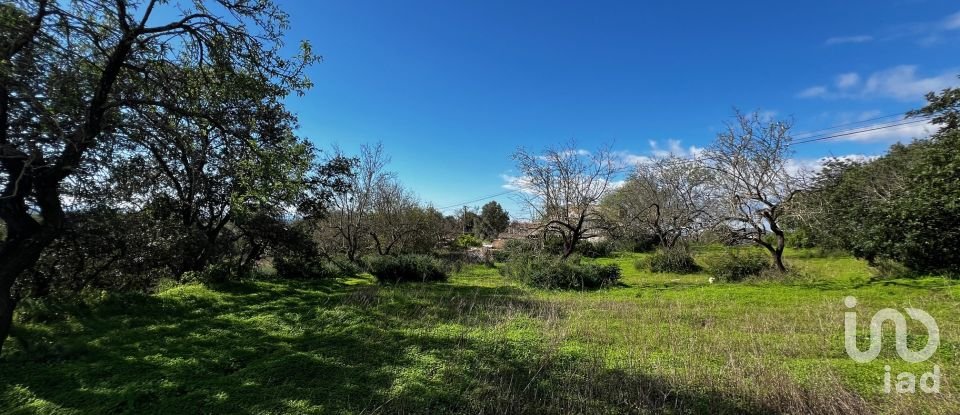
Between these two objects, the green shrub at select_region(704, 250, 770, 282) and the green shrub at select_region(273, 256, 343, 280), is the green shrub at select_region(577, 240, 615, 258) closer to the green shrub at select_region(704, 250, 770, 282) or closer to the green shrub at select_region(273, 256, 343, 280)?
the green shrub at select_region(704, 250, 770, 282)

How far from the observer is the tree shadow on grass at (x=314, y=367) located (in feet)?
11.2

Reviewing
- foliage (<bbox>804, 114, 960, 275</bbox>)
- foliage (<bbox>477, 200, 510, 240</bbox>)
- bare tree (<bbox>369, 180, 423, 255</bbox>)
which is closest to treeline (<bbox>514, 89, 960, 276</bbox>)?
foliage (<bbox>804, 114, 960, 275</bbox>)

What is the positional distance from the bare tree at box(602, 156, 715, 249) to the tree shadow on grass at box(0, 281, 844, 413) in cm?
1384

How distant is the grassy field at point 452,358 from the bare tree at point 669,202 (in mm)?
10352

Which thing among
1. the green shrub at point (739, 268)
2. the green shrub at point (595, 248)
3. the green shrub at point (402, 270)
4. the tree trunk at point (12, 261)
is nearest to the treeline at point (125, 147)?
the tree trunk at point (12, 261)

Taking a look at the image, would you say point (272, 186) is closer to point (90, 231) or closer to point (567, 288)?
point (90, 231)

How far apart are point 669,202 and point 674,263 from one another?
26.2 feet

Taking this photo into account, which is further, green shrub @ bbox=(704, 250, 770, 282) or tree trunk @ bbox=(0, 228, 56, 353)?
green shrub @ bbox=(704, 250, 770, 282)

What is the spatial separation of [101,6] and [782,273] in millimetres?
16719

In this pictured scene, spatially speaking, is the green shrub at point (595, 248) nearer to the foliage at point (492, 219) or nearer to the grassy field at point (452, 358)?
the foliage at point (492, 219)

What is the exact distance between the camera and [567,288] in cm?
1213

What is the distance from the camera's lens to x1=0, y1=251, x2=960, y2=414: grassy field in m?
3.40

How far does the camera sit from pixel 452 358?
14.9ft

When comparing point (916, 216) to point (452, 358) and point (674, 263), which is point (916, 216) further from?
point (452, 358)
